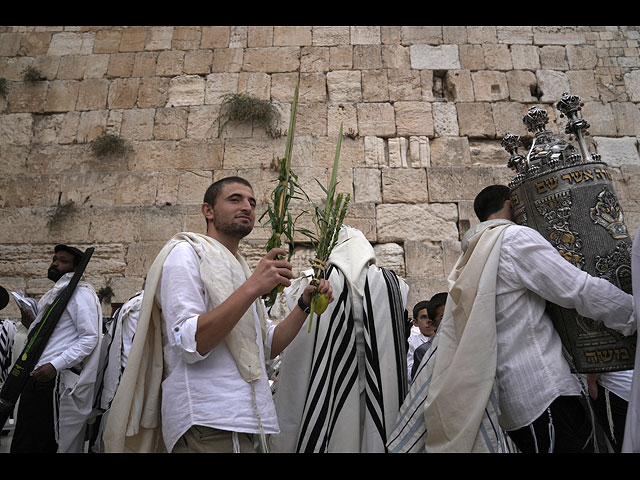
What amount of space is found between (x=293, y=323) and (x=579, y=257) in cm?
133

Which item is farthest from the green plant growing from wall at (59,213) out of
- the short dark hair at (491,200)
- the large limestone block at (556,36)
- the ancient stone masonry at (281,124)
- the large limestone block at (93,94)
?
the large limestone block at (556,36)

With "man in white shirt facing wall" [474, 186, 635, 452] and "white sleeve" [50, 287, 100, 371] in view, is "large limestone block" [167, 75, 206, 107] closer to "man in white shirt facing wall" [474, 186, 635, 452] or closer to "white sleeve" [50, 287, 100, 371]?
"white sleeve" [50, 287, 100, 371]

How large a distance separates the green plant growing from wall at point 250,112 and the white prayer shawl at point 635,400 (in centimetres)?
546

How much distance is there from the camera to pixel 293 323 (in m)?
2.39

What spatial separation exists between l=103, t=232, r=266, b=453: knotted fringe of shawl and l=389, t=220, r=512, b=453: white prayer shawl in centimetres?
76

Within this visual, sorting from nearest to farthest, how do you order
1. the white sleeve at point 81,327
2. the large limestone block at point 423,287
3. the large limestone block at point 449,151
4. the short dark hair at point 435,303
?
the white sleeve at point 81,327
the short dark hair at point 435,303
the large limestone block at point 423,287
the large limestone block at point 449,151

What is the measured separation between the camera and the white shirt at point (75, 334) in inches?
139

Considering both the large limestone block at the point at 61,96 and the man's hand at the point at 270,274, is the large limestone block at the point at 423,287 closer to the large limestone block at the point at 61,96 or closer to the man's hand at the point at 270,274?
the man's hand at the point at 270,274

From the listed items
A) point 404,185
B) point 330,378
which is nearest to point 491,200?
point 330,378

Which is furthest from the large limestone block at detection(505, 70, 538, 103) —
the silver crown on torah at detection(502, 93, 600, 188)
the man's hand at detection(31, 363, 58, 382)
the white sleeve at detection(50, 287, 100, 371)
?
the man's hand at detection(31, 363, 58, 382)

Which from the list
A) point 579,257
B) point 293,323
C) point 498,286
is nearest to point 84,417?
point 293,323

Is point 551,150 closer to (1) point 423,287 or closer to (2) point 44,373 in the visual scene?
(2) point 44,373

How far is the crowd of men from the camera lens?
6.19 feet

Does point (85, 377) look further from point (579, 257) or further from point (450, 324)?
point (579, 257)
